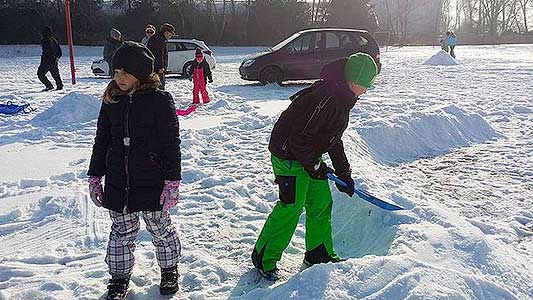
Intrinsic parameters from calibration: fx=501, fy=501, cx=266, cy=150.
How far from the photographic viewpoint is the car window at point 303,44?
45.3 feet

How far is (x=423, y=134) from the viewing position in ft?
24.8

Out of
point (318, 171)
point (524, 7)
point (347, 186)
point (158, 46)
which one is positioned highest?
point (524, 7)

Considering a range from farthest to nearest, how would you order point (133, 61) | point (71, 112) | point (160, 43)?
point (71, 112), point (160, 43), point (133, 61)

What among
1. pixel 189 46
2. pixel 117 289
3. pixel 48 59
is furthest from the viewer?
pixel 189 46

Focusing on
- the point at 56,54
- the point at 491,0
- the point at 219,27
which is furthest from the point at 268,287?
the point at 491,0

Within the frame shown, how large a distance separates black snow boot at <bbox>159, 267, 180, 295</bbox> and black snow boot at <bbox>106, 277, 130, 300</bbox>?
0.22 meters

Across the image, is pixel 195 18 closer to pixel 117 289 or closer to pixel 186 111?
pixel 186 111

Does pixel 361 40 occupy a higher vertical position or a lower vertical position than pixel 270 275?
higher

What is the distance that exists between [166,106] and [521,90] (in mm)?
12091

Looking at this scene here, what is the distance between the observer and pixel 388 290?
8.52ft

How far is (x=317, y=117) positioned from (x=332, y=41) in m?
11.4

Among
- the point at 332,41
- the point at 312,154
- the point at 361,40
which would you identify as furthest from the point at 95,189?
the point at 361,40

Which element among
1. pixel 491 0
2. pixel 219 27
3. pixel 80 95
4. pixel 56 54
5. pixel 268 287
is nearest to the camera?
pixel 268 287

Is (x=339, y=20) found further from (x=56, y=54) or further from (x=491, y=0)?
(x=491, y=0)
